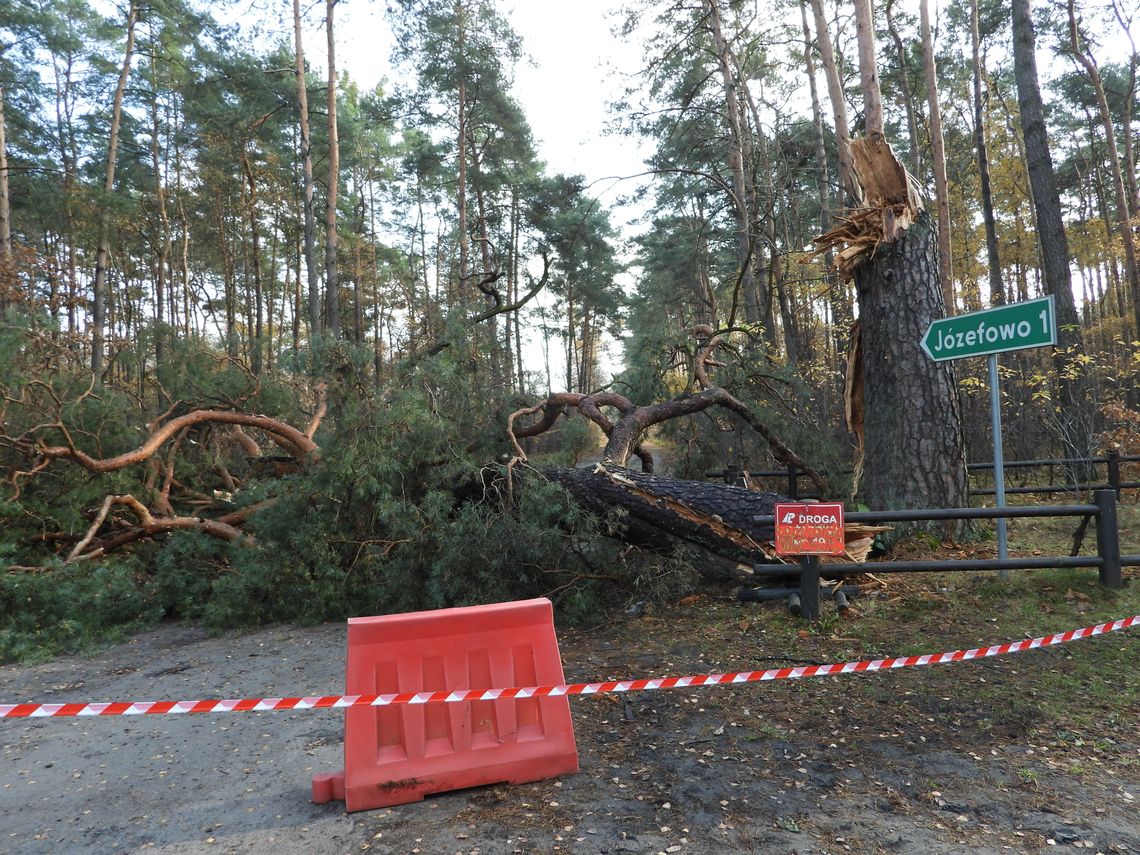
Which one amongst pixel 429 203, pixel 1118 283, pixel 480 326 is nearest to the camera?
pixel 480 326

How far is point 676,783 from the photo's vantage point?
3033 mm

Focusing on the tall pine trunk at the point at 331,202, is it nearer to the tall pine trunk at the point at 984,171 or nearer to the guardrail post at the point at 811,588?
the guardrail post at the point at 811,588

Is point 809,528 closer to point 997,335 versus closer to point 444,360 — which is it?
point 997,335

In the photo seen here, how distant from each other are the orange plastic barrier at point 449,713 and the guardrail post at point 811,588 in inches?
105

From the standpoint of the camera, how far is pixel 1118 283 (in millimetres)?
29812

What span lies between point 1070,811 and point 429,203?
33.0 meters

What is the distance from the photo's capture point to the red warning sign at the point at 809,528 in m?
5.01

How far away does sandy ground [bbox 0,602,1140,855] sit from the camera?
2594 millimetres

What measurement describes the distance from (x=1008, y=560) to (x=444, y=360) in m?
5.76

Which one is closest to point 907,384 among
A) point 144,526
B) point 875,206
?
point 875,206

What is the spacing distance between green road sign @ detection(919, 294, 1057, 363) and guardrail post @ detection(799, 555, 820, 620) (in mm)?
2069

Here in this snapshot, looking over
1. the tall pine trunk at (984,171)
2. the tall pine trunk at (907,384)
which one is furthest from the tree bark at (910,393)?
the tall pine trunk at (984,171)

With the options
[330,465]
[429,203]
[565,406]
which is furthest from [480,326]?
[429,203]

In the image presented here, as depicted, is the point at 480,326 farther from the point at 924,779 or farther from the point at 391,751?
the point at 924,779
